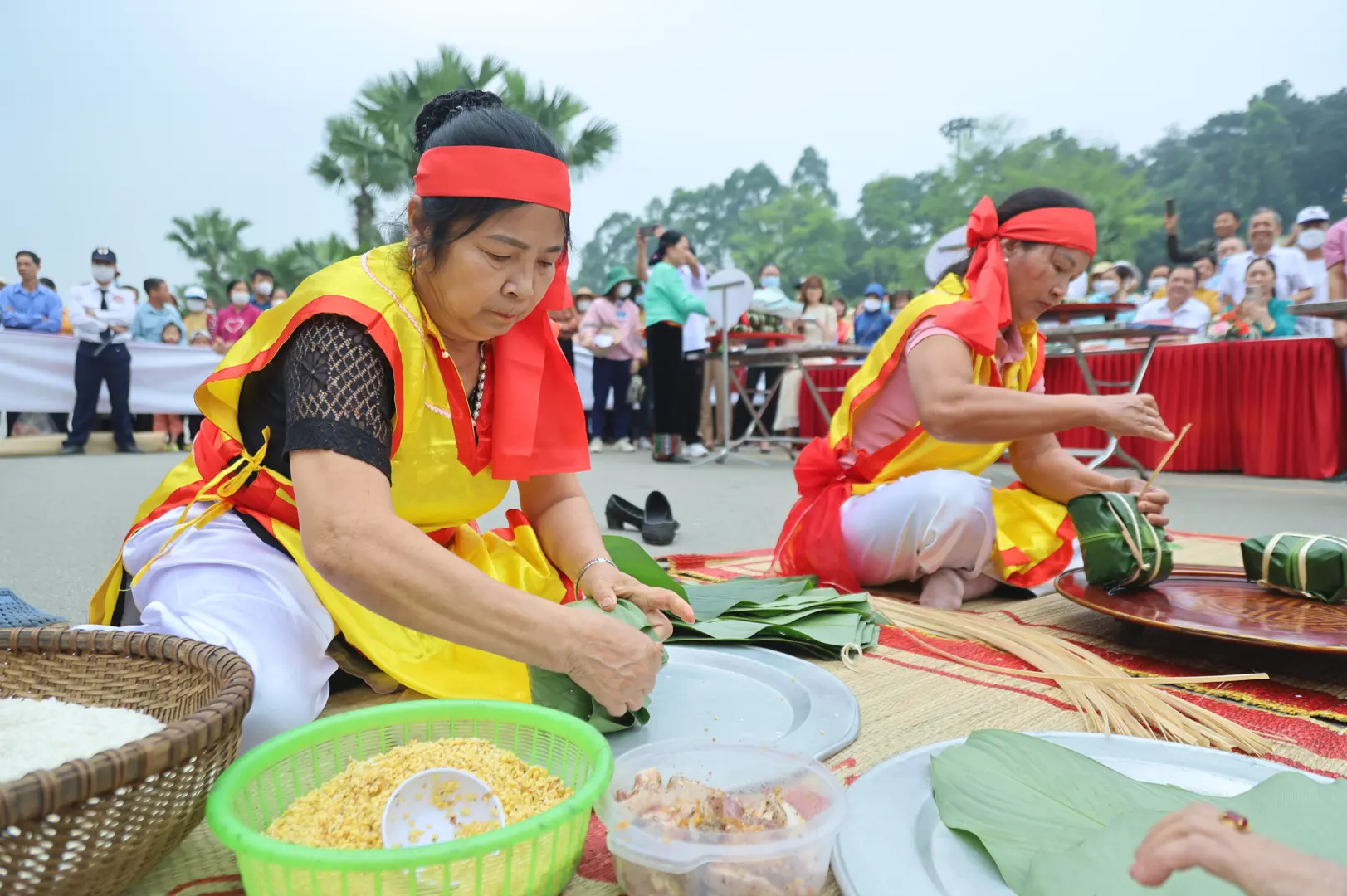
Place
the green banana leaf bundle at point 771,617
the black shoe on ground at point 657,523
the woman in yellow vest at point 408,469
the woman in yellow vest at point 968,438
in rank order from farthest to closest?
the black shoe on ground at point 657,523 < the woman in yellow vest at point 968,438 < the green banana leaf bundle at point 771,617 < the woman in yellow vest at point 408,469

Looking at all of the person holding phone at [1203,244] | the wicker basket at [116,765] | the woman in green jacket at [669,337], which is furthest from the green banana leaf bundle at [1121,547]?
the person holding phone at [1203,244]

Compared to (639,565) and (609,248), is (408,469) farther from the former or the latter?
(609,248)

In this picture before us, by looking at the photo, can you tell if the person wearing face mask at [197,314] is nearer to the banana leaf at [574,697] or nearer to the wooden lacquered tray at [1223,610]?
the banana leaf at [574,697]

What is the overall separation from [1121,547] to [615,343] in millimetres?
6922

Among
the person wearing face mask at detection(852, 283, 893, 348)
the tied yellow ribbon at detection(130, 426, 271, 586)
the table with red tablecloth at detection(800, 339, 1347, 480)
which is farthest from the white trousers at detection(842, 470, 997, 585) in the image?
the person wearing face mask at detection(852, 283, 893, 348)

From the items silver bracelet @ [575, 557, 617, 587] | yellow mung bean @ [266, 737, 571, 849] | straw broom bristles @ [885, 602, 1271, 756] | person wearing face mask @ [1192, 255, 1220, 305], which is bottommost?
straw broom bristles @ [885, 602, 1271, 756]

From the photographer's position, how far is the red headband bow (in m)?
1.20

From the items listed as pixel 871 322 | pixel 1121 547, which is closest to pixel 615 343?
pixel 871 322

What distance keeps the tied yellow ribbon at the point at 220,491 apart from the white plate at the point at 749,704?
0.72 meters

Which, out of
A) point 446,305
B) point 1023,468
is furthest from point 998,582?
point 446,305

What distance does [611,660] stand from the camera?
1.06 m

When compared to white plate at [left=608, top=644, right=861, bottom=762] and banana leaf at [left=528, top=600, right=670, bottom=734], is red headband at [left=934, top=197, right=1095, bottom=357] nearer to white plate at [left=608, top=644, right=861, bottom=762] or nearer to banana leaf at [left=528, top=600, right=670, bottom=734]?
white plate at [left=608, top=644, right=861, bottom=762]

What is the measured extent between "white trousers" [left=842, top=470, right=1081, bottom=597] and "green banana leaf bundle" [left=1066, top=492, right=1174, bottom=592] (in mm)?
309

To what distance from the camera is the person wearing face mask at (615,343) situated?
27.8 ft
